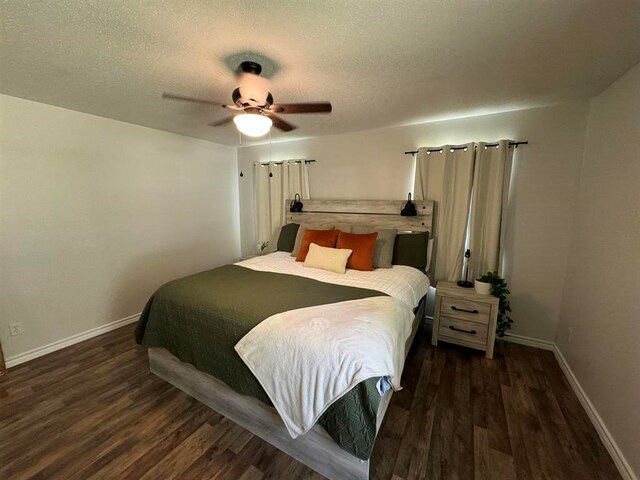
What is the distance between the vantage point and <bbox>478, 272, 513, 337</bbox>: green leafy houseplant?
2450 mm

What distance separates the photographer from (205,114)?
2.67 metres

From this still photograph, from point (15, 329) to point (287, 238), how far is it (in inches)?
104

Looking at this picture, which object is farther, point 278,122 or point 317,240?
point 317,240

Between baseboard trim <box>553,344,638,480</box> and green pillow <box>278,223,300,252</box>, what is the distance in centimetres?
289

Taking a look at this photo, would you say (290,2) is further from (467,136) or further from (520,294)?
(520,294)

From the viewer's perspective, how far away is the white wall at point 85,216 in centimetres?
225

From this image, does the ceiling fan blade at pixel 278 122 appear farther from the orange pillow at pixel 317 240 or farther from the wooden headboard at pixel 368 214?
the wooden headboard at pixel 368 214

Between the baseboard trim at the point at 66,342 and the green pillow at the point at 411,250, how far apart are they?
125 inches

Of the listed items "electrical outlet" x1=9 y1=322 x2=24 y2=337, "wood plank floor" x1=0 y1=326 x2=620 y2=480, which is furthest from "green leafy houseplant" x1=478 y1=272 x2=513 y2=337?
"electrical outlet" x1=9 y1=322 x2=24 y2=337

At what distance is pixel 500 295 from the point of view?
2443mm

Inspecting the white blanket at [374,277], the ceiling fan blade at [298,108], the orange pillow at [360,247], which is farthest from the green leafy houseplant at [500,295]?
the ceiling fan blade at [298,108]

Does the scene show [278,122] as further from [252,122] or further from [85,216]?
[85,216]

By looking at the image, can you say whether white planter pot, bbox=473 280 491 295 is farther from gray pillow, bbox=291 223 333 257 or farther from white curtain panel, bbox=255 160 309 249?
white curtain panel, bbox=255 160 309 249

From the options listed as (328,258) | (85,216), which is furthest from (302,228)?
(85,216)
